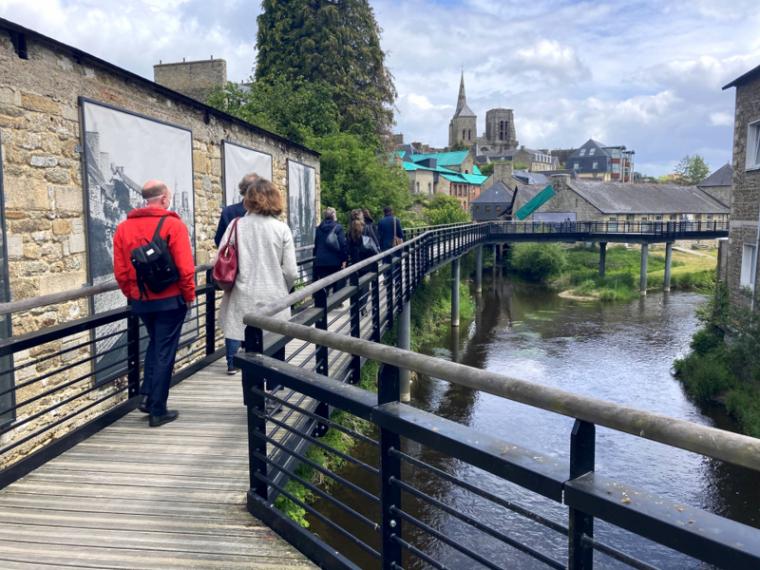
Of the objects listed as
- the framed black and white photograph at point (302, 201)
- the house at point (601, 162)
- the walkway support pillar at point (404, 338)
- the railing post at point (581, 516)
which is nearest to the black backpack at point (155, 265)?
the railing post at point (581, 516)

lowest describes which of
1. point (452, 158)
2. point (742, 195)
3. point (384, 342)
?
point (384, 342)

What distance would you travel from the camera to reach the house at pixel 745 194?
52.1 ft

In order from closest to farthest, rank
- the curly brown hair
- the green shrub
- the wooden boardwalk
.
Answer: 1. the wooden boardwalk
2. the curly brown hair
3. the green shrub

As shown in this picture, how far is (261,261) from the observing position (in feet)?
16.5

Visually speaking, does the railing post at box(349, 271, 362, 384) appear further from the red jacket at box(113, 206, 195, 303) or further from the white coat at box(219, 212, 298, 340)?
the red jacket at box(113, 206, 195, 303)

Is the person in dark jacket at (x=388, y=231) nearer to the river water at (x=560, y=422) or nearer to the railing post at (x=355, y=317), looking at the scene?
the river water at (x=560, y=422)

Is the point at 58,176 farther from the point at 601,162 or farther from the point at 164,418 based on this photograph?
the point at 601,162

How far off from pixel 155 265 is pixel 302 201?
9.71 metres

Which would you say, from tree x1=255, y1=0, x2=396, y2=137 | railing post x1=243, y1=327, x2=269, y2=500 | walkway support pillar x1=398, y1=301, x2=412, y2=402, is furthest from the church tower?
railing post x1=243, y1=327, x2=269, y2=500

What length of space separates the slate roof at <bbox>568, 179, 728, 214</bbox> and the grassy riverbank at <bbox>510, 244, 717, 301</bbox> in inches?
165

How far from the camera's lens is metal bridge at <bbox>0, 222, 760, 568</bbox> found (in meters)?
1.89

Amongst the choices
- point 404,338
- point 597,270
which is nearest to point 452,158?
point 597,270

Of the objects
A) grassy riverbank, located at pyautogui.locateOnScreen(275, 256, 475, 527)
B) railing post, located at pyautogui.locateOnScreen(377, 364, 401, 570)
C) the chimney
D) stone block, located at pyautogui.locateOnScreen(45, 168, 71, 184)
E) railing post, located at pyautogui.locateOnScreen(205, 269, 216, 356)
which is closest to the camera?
railing post, located at pyautogui.locateOnScreen(377, 364, 401, 570)

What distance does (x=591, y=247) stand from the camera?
49.5m
